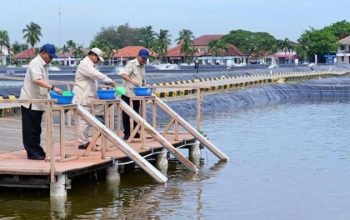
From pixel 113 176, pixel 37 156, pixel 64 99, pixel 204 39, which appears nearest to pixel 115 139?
Answer: pixel 113 176

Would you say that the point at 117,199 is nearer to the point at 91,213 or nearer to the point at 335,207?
the point at 91,213

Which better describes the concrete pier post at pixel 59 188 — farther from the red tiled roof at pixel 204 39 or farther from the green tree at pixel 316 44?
the red tiled roof at pixel 204 39

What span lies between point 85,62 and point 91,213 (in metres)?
2.79

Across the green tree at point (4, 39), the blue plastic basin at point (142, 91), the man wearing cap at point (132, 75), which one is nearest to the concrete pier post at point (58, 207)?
the man wearing cap at point (132, 75)

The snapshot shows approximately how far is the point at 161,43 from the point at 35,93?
10631 cm

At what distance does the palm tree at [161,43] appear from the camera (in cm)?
11625

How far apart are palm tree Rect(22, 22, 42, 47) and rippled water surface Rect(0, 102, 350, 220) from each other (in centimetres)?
9387

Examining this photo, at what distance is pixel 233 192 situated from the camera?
10.9 meters

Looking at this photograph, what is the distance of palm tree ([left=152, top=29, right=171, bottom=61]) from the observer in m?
116

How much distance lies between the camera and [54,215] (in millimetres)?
9328

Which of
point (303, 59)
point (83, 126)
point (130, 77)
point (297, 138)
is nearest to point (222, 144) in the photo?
point (297, 138)

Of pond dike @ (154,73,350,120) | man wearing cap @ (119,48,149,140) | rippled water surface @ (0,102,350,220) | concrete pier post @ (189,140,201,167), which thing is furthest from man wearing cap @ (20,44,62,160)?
pond dike @ (154,73,350,120)

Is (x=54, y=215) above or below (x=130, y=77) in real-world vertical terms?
below

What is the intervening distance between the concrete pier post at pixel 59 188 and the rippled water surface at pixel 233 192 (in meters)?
0.15
